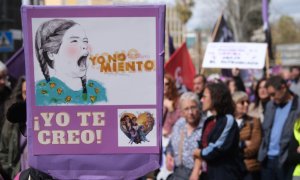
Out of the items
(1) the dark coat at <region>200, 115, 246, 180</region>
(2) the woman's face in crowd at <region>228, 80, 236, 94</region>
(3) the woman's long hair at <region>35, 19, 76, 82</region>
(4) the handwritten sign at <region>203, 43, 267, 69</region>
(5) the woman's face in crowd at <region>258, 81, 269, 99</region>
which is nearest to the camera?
(3) the woman's long hair at <region>35, 19, 76, 82</region>

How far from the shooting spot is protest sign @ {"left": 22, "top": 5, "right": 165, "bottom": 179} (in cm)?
262

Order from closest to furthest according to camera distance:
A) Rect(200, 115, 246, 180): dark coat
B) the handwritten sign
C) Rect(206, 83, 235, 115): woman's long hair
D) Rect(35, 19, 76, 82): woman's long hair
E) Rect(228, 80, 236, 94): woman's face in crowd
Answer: Rect(35, 19, 76, 82): woman's long hair < Rect(200, 115, 246, 180): dark coat < Rect(206, 83, 235, 115): woman's long hair < the handwritten sign < Rect(228, 80, 236, 94): woman's face in crowd

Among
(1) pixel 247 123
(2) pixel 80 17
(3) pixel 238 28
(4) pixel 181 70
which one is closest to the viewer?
(2) pixel 80 17

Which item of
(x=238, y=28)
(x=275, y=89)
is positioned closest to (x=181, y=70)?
(x=275, y=89)

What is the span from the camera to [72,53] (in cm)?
264

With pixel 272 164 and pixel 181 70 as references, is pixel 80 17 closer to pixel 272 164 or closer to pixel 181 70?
pixel 272 164

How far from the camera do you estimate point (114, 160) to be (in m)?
2.71

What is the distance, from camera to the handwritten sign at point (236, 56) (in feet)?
27.5

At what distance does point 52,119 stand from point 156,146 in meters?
0.49

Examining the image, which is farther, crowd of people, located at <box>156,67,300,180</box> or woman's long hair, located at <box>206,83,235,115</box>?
woman's long hair, located at <box>206,83,235,115</box>

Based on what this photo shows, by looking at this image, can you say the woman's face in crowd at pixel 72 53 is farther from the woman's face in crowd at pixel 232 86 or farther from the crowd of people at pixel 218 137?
the woman's face in crowd at pixel 232 86

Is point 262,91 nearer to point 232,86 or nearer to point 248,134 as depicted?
point 232,86

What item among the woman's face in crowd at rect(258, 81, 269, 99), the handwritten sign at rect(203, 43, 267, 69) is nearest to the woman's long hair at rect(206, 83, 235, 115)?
the woman's face in crowd at rect(258, 81, 269, 99)

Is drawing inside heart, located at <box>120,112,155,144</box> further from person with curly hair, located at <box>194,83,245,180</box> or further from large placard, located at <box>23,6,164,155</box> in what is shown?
person with curly hair, located at <box>194,83,245,180</box>
